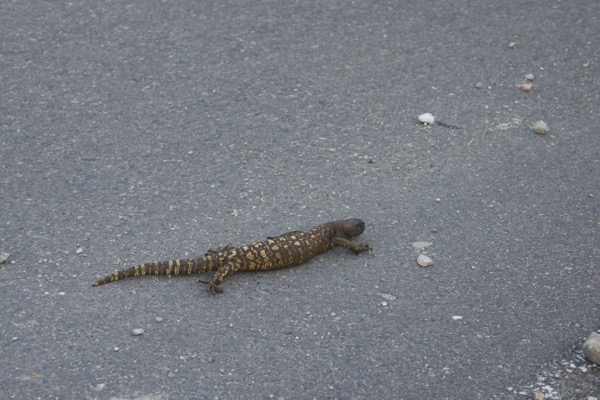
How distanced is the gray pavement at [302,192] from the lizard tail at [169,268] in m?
0.07

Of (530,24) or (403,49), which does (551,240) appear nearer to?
(403,49)

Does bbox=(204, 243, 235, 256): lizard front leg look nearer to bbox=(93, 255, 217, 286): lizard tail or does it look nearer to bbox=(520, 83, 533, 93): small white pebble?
bbox=(93, 255, 217, 286): lizard tail

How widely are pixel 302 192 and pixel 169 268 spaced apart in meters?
1.34

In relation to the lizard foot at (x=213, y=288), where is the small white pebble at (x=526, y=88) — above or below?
above

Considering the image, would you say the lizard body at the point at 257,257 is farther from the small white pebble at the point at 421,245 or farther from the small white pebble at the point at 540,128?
the small white pebble at the point at 540,128

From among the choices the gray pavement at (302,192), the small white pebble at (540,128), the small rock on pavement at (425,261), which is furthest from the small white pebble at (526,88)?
the small rock on pavement at (425,261)

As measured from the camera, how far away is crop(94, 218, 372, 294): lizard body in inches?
224

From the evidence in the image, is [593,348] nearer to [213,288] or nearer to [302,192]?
[213,288]

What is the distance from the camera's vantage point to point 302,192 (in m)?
6.62

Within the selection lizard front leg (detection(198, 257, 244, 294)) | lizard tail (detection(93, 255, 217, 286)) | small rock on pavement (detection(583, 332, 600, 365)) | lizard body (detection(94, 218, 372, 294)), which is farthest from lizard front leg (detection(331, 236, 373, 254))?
small rock on pavement (detection(583, 332, 600, 365))

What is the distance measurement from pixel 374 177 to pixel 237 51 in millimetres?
2355

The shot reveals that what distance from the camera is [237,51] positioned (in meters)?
8.45

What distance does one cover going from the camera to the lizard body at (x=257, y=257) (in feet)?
18.6

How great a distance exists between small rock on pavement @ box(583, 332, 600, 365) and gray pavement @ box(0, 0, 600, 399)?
0.21ft
